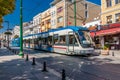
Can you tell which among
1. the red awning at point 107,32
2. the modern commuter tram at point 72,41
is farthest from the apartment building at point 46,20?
the modern commuter tram at point 72,41

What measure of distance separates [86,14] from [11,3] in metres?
50.5

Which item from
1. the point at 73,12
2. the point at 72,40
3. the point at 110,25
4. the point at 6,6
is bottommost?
the point at 72,40

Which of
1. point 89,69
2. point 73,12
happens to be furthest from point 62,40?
point 73,12

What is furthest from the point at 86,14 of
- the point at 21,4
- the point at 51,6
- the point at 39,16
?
the point at 21,4

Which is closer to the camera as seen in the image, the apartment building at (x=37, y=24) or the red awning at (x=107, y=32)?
the red awning at (x=107, y=32)

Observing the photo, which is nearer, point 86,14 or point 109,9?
point 109,9

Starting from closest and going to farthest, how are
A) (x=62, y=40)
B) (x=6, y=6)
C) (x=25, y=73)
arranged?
(x=25, y=73)
(x=6, y=6)
(x=62, y=40)

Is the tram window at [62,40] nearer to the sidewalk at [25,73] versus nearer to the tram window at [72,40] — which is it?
the tram window at [72,40]

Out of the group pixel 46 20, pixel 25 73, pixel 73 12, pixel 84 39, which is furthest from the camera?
pixel 46 20

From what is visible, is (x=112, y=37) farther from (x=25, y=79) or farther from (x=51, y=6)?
(x=51, y=6)

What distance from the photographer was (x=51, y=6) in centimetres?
7031

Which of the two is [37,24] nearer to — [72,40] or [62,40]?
[62,40]

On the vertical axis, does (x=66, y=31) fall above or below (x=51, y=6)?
below

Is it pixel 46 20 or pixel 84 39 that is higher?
pixel 46 20
